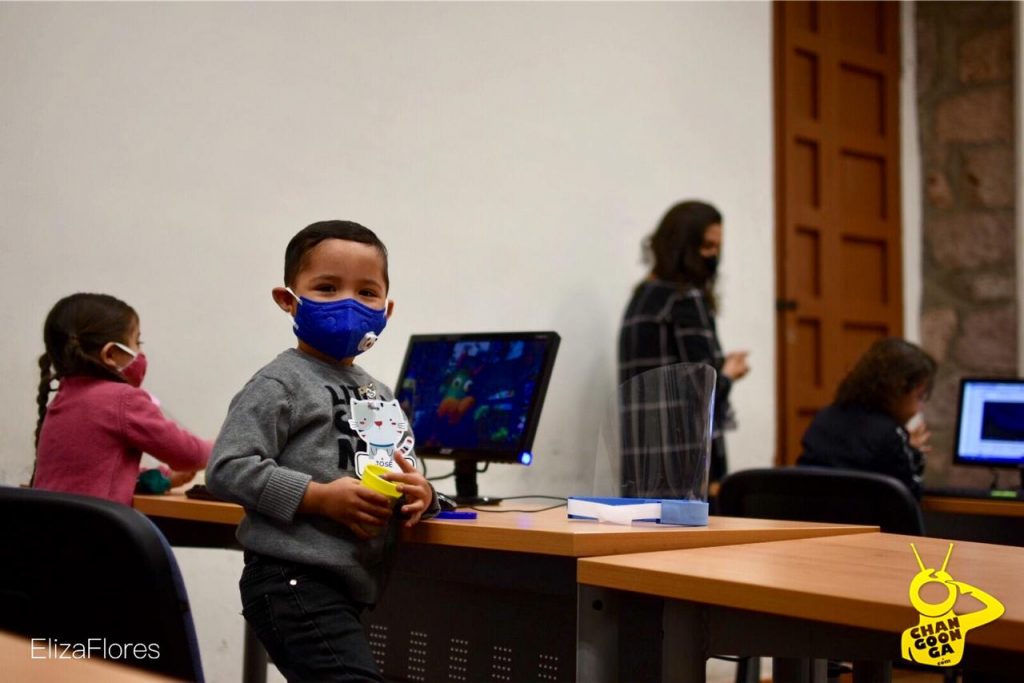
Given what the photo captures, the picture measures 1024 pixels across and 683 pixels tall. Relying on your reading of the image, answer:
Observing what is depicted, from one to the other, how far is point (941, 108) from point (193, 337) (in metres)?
3.86

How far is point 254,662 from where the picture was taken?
9.34 ft

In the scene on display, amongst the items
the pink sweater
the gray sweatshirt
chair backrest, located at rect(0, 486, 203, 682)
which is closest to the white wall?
the pink sweater

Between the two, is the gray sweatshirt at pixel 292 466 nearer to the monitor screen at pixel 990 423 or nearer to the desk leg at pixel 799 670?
the desk leg at pixel 799 670

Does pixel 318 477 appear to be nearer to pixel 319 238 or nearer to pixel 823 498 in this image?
pixel 319 238

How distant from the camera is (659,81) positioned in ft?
15.2

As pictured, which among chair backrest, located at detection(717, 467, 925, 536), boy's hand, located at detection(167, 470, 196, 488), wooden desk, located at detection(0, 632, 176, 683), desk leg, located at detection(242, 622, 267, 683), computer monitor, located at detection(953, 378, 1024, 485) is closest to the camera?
wooden desk, located at detection(0, 632, 176, 683)

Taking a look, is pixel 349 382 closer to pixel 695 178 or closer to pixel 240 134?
pixel 240 134

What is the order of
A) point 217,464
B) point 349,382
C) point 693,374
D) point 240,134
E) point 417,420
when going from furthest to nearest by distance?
point 240,134, point 417,420, point 693,374, point 349,382, point 217,464

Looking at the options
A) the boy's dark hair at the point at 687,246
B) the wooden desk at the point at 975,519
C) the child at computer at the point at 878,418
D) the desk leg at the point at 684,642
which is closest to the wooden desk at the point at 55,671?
the desk leg at the point at 684,642

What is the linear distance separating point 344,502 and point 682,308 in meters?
2.58

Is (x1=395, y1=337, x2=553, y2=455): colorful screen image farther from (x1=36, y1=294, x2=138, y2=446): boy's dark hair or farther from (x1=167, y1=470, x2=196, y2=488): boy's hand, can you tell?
(x1=36, y1=294, x2=138, y2=446): boy's dark hair

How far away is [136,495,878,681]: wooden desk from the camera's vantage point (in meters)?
1.68

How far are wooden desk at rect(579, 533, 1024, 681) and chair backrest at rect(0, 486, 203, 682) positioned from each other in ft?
1.61

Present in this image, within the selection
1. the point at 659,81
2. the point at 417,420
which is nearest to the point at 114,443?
the point at 417,420
